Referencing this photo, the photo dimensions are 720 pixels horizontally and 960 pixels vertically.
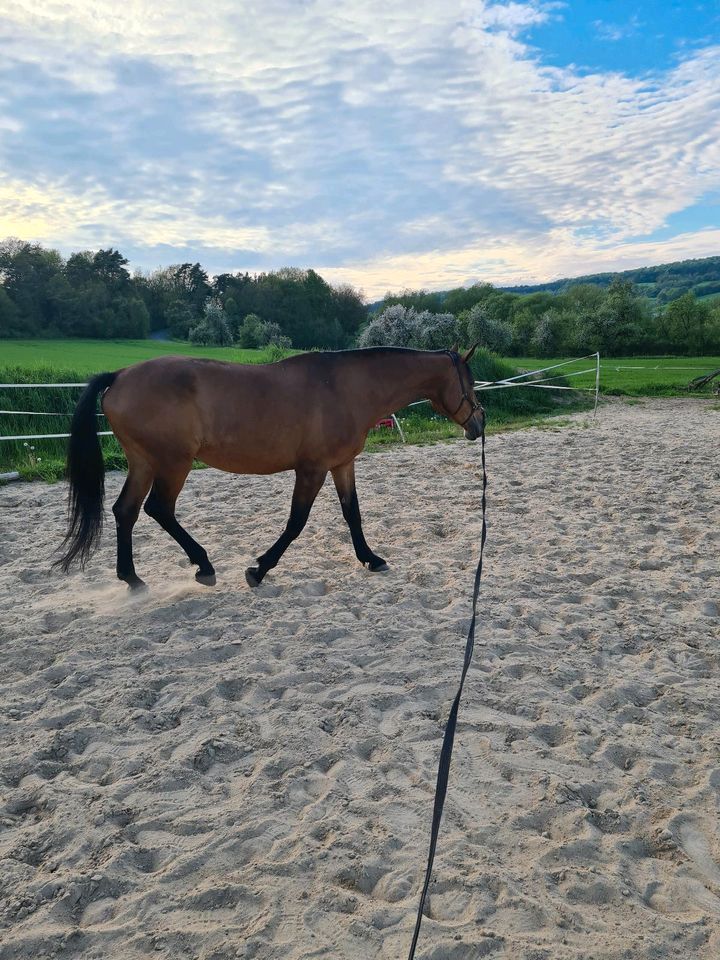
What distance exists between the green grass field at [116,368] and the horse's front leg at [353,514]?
16.2 feet

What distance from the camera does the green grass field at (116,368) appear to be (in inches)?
356

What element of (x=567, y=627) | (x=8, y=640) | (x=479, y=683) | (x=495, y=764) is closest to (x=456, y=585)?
(x=567, y=627)

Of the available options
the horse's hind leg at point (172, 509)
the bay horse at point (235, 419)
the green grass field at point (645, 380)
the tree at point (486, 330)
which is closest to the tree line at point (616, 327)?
the tree at point (486, 330)

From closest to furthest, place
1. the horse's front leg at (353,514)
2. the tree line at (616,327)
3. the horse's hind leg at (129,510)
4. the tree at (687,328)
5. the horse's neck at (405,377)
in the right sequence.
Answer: the horse's hind leg at (129,510) → the horse's neck at (405,377) → the horse's front leg at (353,514) → the tree line at (616,327) → the tree at (687,328)

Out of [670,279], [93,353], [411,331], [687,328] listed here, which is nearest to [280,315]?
[411,331]

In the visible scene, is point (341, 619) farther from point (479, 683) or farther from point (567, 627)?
point (567, 627)

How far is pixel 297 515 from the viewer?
4.43 meters

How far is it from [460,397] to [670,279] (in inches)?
3690

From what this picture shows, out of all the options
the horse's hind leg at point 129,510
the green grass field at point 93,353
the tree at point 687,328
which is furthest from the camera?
the tree at point 687,328

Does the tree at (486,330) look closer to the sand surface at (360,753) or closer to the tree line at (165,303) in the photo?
the tree line at (165,303)

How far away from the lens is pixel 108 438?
9836 mm

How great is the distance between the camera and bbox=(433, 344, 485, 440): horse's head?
4.54m

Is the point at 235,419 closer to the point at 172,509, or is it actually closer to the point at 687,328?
the point at 172,509

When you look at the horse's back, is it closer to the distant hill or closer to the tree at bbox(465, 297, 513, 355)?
the tree at bbox(465, 297, 513, 355)
